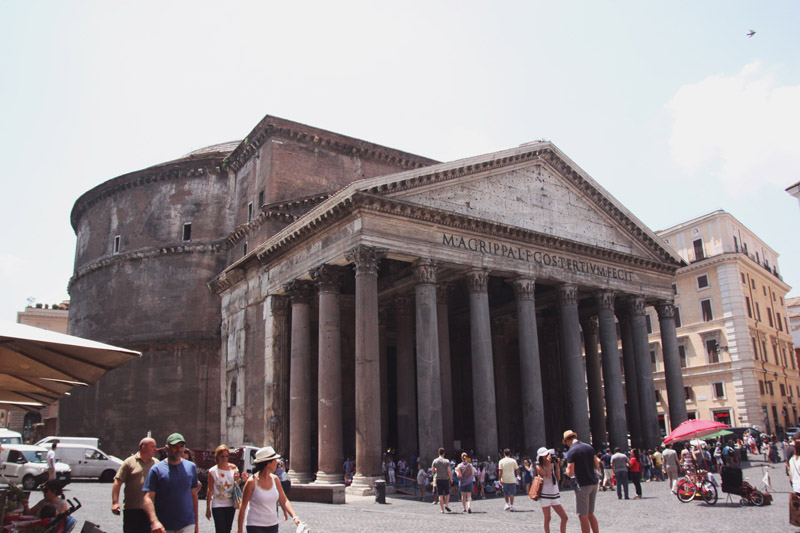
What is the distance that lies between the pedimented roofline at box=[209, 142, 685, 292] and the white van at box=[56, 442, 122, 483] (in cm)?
741

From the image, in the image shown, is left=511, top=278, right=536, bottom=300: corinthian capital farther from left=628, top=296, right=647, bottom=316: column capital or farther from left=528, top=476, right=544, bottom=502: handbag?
left=528, top=476, right=544, bottom=502: handbag

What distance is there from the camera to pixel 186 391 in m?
26.4

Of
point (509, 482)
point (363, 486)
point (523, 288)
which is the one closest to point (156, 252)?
point (523, 288)

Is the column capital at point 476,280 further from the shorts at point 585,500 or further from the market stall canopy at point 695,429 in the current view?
the shorts at point 585,500

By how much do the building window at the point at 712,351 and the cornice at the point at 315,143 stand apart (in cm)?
1661

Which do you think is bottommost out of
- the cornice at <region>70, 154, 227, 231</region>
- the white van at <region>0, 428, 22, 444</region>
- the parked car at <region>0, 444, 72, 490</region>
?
the parked car at <region>0, 444, 72, 490</region>

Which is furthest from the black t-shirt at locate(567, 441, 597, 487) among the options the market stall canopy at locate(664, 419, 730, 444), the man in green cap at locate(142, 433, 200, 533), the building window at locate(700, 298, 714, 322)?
the building window at locate(700, 298, 714, 322)

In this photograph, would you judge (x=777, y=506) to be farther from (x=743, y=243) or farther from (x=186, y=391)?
(x=743, y=243)

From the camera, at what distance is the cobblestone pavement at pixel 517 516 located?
972 cm

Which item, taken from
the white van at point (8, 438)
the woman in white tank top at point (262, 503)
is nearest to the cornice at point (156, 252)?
the white van at point (8, 438)

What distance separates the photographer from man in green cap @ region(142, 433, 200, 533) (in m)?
5.10

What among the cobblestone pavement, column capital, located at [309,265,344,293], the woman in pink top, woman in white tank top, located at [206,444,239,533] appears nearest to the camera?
woman in white tank top, located at [206,444,239,533]

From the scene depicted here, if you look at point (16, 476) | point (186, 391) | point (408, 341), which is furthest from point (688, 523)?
point (186, 391)

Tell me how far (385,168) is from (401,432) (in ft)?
36.1
